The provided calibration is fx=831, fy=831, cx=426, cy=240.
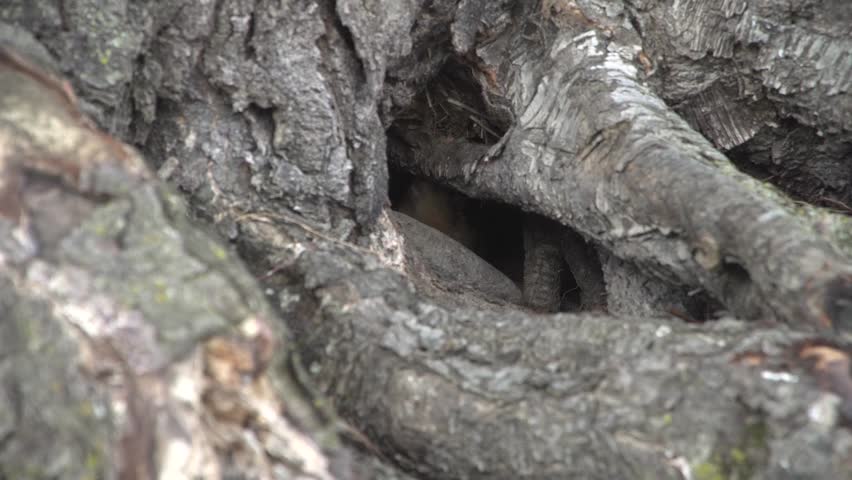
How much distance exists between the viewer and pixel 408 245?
2541 millimetres

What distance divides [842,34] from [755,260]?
3.29 ft

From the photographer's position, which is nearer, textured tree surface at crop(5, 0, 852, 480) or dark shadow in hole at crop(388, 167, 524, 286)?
textured tree surface at crop(5, 0, 852, 480)

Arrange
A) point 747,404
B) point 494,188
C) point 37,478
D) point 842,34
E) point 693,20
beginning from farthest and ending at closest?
1. point 494,188
2. point 693,20
3. point 842,34
4. point 747,404
5. point 37,478

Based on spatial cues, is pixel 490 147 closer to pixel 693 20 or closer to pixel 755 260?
pixel 693 20

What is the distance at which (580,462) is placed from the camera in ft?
4.33

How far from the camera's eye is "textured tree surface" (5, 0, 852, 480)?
1099mm

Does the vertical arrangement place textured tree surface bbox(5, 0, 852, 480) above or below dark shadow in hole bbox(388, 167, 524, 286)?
above

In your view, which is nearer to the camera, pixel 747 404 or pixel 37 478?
pixel 37 478

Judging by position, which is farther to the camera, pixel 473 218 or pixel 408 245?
pixel 473 218

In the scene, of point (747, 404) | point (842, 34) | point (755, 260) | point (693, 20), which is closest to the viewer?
point (747, 404)

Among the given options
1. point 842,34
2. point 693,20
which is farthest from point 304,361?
point 842,34

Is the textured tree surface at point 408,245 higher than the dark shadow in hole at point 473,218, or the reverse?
the textured tree surface at point 408,245

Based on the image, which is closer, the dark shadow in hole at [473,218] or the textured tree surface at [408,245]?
the textured tree surface at [408,245]

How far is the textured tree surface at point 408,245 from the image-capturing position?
3.60ft
